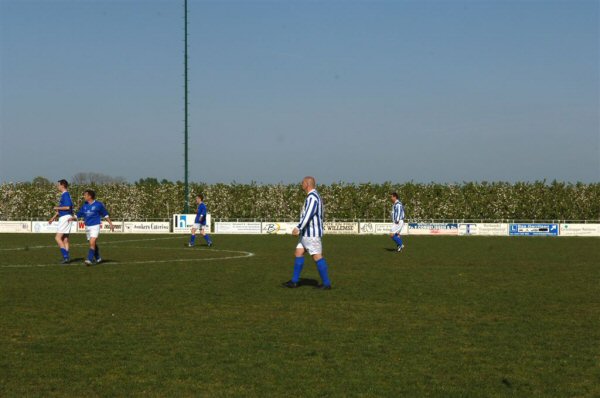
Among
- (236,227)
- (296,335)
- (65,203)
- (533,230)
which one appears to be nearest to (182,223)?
(236,227)

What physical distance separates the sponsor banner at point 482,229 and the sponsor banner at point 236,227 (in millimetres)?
15400

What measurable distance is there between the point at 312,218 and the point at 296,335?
5.15 metres

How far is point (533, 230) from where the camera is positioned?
5381 cm

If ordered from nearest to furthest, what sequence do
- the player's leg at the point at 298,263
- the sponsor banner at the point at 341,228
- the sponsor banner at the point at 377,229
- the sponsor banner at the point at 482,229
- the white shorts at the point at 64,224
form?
1. the player's leg at the point at 298,263
2. the white shorts at the point at 64,224
3. the sponsor banner at the point at 482,229
4. the sponsor banner at the point at 377,229
5. the sponsor banner at the point at 341,228

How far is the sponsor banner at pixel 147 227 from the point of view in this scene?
180ft

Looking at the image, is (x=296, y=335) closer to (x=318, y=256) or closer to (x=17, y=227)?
(x=318, y=256)

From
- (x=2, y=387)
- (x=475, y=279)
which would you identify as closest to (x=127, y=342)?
(x=2, y=387)

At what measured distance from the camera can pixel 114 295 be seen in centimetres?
1324

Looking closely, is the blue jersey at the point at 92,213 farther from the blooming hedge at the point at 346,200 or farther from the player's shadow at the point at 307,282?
the blooming hedge at the point at 346,200

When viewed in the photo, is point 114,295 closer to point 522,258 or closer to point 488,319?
point 488,319

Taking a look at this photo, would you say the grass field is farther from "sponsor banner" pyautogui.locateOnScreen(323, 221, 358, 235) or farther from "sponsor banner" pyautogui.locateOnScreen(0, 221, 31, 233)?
"sponsor banner" pyautogui.locateOnScreen(0, 221, 31, 233)

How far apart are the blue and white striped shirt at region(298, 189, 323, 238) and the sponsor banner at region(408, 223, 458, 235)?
40966mm

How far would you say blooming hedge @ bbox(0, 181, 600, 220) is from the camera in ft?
243

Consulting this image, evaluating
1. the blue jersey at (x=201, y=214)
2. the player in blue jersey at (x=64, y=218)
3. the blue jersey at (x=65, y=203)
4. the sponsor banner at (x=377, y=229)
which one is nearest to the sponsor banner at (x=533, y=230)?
the sponsor banner at (x=377, y=229)
